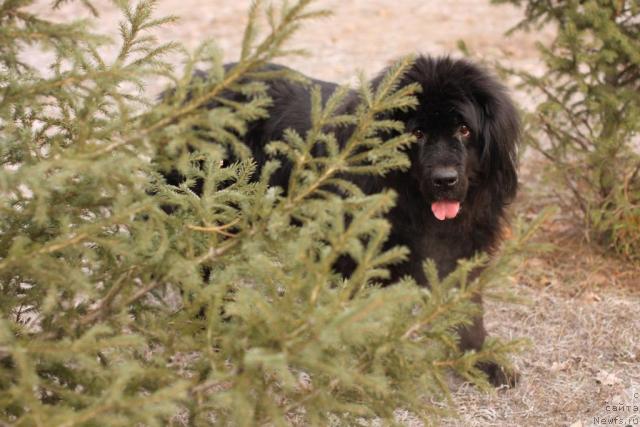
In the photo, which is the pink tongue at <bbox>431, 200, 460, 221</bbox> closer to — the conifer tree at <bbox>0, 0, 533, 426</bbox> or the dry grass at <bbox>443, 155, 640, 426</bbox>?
the dry grass at <bbox>443, 155, 640, 426</bbox>

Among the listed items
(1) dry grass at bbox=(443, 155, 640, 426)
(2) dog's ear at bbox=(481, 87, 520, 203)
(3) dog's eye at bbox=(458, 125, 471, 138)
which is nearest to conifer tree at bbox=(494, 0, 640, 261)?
(1) dry grass at bbox=(443, 155, 640, 426)

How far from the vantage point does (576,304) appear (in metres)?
4.39

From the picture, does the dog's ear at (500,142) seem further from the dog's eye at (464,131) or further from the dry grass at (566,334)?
the dry grass at (566,334)

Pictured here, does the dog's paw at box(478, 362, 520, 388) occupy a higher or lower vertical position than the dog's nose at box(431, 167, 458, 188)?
lower

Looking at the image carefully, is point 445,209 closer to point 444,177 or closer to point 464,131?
point 444,177

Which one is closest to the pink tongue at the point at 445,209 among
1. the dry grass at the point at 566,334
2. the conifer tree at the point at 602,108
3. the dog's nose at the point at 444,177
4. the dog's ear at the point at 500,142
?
the dog's nose at the point at 444,177

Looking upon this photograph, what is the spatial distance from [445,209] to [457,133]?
1.17 feet

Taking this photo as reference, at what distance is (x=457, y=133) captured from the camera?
11.1ft

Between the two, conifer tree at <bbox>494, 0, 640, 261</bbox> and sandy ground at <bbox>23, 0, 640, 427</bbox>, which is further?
conifer tree at <bbox>494, 0, 640, 261</bbox>

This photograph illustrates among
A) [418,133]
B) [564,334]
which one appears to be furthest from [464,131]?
[564,334]

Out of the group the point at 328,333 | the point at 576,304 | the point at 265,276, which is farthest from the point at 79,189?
the point at 576,304

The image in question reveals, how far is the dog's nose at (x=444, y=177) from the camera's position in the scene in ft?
10.5

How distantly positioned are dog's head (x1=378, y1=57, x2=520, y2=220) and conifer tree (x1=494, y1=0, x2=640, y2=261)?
0.97 meters

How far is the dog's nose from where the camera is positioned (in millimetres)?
3205
